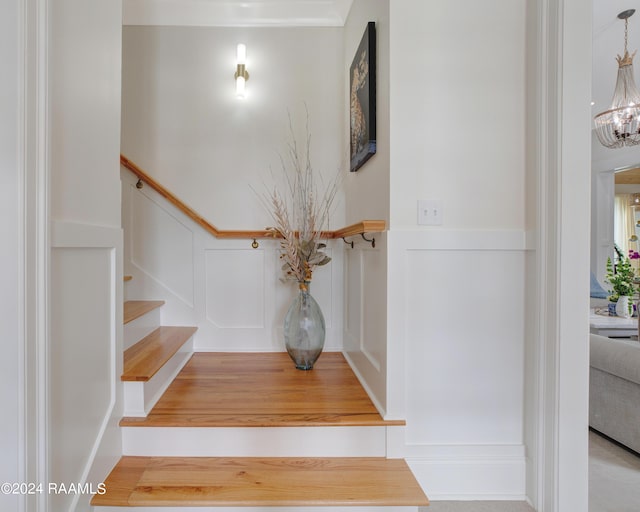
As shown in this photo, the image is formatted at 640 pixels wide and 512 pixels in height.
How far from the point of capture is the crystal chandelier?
2973mm

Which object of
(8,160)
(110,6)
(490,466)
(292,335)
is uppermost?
(110,6)

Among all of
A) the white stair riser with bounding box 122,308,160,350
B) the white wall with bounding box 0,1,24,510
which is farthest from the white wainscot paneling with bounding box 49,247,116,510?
the white stair riser with bounding box 122,308,160,350

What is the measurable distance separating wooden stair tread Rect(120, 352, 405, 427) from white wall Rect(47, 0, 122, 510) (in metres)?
0.27

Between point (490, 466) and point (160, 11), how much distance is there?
10.9 feet

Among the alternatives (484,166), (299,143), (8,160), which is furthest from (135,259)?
(484,166)

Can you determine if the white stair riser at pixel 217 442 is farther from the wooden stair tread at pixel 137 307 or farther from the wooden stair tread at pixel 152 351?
the wooden stair tread at pixel 137 307

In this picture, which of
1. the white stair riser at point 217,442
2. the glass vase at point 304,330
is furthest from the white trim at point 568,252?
the glass vase at point 304,330

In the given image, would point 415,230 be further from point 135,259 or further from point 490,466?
point 135,259

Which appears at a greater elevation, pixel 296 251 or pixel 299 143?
pixel 299 143

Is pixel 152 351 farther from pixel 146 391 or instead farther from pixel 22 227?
pixel 22 227

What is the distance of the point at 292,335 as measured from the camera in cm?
219

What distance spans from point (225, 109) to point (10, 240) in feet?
Answer: 6.35

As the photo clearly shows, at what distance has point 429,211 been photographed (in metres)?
1.60

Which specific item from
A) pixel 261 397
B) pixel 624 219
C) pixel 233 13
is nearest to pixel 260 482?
pixel 261 397
